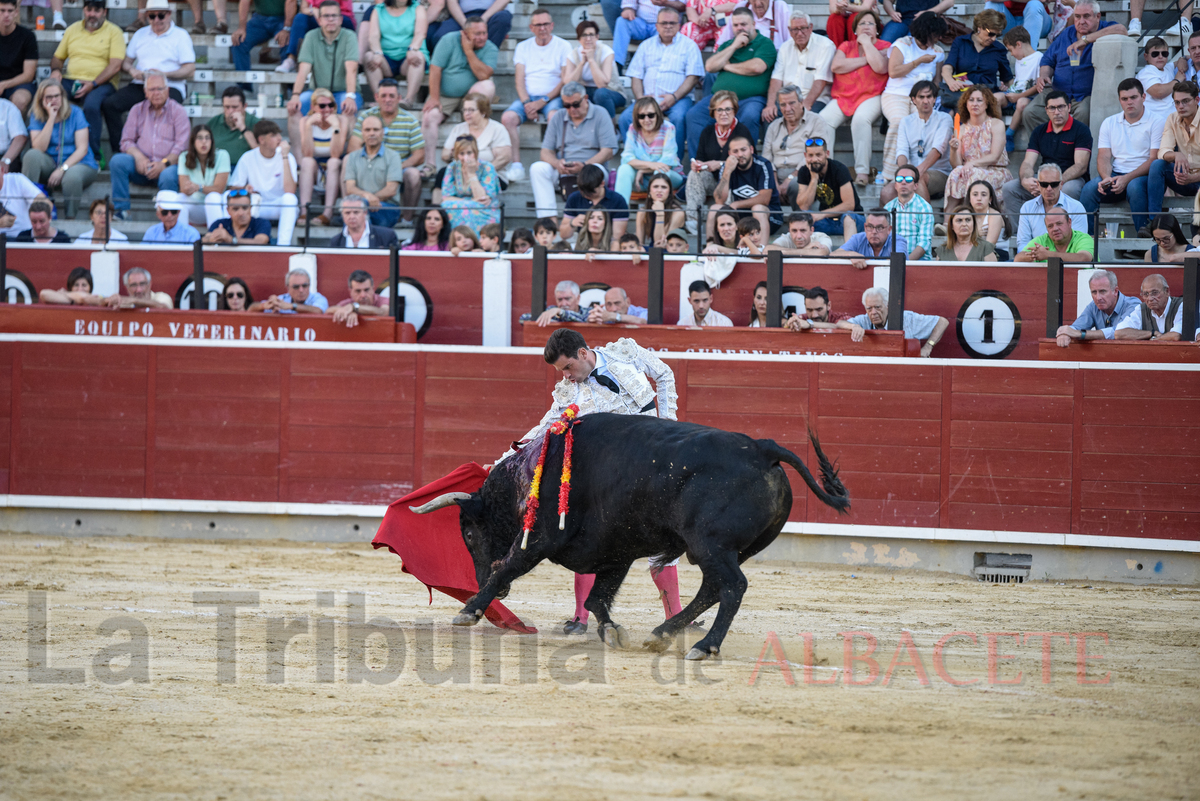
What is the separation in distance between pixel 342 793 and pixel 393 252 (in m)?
6.66

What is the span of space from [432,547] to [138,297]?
4842mm

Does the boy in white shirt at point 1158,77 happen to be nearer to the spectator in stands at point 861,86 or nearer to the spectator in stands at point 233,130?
the spectator in stands at point 861,86

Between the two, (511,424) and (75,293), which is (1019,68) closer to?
(511,424)

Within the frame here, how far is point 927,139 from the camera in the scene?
981cm

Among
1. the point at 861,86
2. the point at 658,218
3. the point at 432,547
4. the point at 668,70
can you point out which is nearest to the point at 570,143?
the point at 668,70

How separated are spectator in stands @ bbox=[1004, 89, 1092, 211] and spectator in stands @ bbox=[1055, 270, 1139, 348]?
1131mm

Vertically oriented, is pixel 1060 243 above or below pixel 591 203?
below

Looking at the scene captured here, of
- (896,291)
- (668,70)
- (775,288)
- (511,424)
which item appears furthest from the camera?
(668,70)

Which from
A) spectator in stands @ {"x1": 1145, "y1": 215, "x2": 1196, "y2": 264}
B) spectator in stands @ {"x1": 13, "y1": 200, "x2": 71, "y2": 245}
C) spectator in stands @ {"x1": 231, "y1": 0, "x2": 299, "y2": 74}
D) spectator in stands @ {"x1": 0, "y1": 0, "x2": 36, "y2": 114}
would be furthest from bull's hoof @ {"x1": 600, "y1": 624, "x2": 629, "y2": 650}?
spectator in stands @ {"x1": 0, "y1": 0, "x2": 36, "y2": 114}

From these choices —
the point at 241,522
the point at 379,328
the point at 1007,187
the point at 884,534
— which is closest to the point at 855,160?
the point at 1007,187

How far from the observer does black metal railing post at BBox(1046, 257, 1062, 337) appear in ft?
27.8

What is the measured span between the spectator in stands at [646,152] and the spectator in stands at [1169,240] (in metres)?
3.50

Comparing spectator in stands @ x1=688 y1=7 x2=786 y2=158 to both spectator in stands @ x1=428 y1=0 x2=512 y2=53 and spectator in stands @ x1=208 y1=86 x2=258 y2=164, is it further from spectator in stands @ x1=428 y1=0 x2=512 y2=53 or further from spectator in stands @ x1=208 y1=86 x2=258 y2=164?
spectator in stands @ x1=208 y1=86 x2=258 y2=164

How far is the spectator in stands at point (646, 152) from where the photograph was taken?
1006 centimetres
